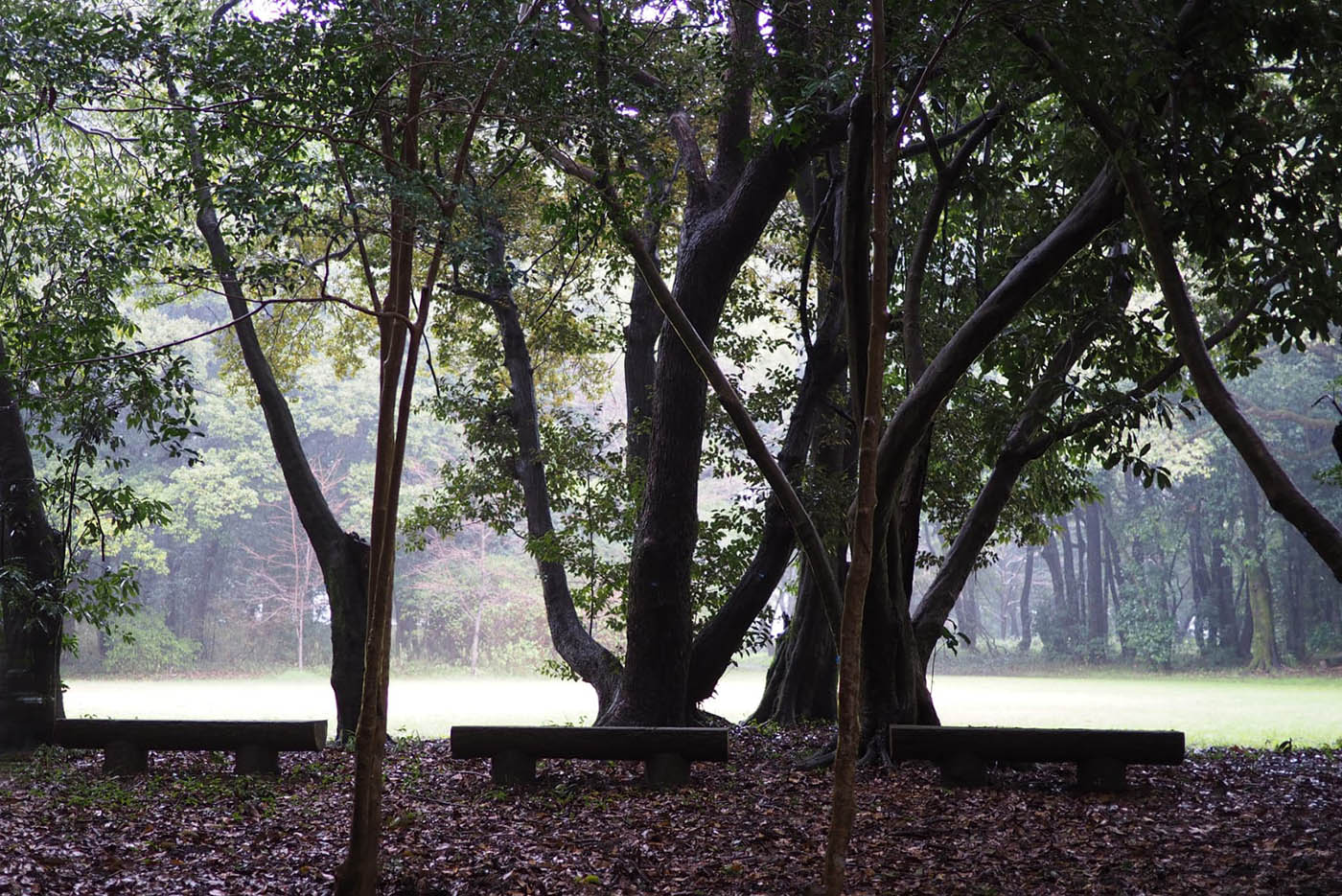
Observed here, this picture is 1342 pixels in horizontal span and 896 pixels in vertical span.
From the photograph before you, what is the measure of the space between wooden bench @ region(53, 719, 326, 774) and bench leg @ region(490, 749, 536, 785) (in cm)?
140

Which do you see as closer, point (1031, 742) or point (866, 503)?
point (866, 503)

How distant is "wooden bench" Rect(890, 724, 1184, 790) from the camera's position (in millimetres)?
7324

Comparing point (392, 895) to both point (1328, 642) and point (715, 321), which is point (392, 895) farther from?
point (1328, 642)

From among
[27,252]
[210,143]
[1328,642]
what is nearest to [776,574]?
[210,143]

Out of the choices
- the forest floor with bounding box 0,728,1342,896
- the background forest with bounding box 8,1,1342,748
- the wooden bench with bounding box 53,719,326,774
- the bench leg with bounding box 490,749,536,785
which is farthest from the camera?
the wooden bench with bounding box 53,719,326,774

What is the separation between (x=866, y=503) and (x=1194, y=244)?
308cm

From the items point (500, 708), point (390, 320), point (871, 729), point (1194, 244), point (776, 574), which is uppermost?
point (1194, 244)

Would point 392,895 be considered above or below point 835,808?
below

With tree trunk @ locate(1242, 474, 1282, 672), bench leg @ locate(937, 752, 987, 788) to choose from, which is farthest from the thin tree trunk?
tree trunk @ locate(1242, 474, 1282, 672)

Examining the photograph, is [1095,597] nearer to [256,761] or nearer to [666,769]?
[666,769]

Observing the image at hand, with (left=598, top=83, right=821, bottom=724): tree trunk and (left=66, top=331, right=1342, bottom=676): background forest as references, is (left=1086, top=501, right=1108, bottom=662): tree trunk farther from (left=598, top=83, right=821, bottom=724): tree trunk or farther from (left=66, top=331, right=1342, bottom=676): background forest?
(left=598, top=83, right=821, bottom=724): tree trunk

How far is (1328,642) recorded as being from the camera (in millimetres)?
34719

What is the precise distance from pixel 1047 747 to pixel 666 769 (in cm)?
251

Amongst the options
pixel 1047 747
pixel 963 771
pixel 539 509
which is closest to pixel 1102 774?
pixel 1047 747
